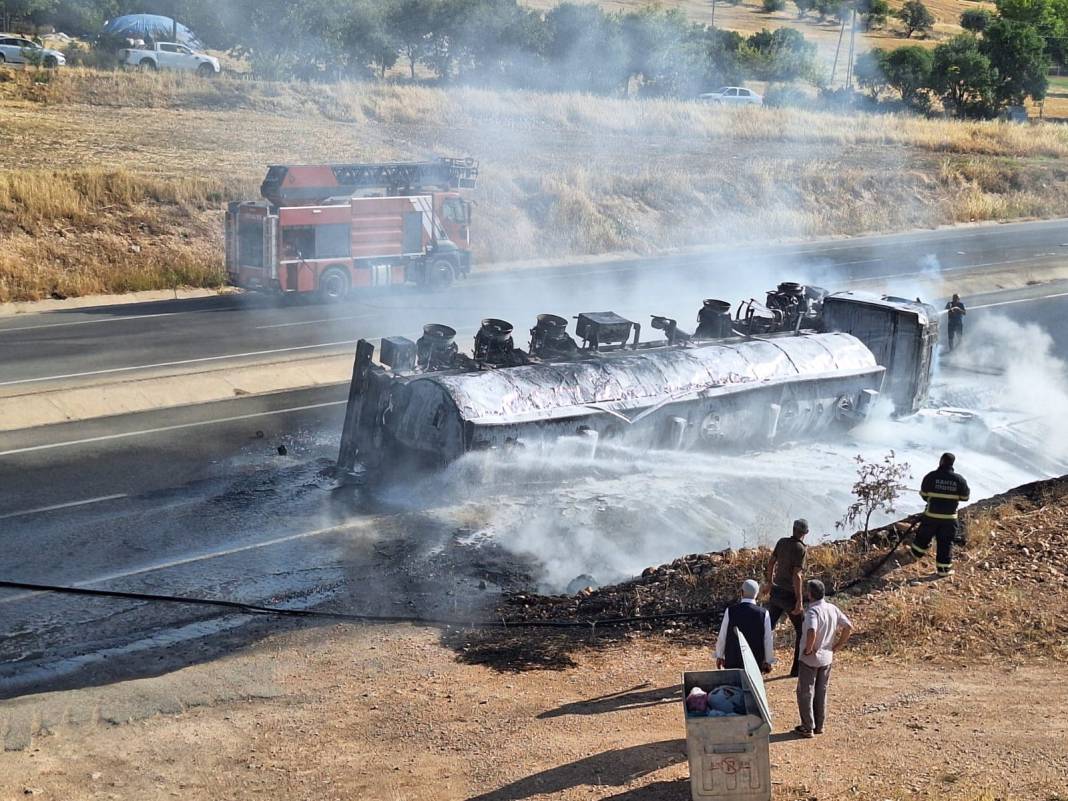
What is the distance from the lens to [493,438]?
48.9 feet

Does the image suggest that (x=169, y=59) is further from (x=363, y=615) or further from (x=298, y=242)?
(x=363, y=615)

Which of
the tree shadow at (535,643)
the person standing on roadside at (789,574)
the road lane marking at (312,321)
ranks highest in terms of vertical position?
the road lane marking at (312,321)

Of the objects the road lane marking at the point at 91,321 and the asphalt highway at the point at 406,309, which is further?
the road lane marking at the point at 91,321

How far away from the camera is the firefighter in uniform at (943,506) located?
12.6 metres

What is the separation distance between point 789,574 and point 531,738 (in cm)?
299

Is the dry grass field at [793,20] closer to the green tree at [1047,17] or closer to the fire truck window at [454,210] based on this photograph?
the green tree at [1047,17]

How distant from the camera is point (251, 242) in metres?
30.0

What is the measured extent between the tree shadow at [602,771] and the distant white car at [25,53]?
50217mm

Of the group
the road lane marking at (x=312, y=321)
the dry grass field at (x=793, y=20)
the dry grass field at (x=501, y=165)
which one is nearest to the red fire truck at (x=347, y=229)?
the road lane marking at (x=312, y=321)

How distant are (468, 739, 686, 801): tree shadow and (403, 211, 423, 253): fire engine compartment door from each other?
79.9 ft

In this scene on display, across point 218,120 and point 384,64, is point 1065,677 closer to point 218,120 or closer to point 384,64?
point 218,120

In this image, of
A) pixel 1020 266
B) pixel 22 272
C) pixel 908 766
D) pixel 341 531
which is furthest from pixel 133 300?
pixel 1020 266

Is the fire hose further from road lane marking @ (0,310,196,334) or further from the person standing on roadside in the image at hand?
road lane marking @ (0,310,196,334)

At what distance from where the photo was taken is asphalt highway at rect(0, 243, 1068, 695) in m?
11.8
